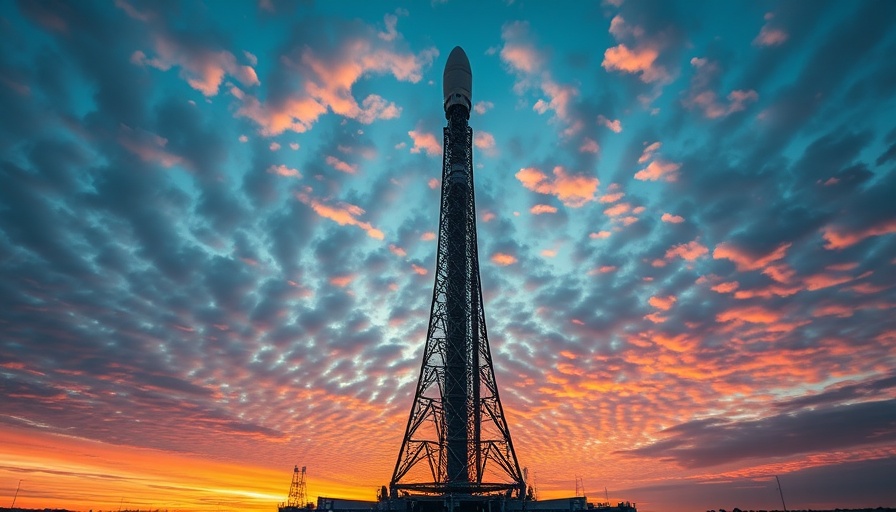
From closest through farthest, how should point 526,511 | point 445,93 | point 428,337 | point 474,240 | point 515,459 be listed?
point 526,511 < point 515,459 < point 428,337 < point 474,240 < point 445,93

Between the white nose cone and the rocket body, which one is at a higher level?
the white nose cone

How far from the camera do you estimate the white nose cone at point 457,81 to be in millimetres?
94875

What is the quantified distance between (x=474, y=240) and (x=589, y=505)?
4561 centimetres

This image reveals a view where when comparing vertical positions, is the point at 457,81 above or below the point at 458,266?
above

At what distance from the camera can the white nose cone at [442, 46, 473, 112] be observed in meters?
94.9

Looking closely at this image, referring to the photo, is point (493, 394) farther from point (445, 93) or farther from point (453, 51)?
point (453, 51)

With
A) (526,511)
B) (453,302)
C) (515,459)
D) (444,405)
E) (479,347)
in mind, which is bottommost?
(526,511)

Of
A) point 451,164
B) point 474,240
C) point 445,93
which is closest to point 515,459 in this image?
point 474,240

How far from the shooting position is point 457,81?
95375mm

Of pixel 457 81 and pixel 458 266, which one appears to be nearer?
pixel 458 266

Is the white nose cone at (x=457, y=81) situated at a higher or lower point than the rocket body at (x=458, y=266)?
higher

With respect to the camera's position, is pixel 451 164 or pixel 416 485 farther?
pixel 451 164

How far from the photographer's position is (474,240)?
87.8 meters

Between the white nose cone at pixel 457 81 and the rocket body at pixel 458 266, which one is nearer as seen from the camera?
the rocket body at pixel 458 266
